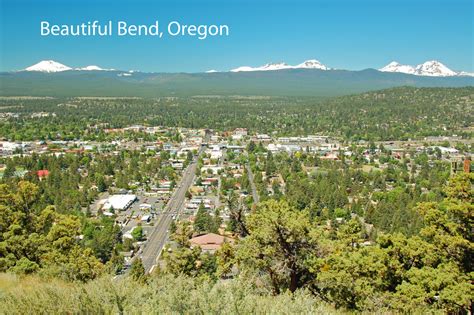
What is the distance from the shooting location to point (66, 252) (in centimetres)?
875

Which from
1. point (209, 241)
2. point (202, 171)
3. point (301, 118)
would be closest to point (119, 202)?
point (209, 241)

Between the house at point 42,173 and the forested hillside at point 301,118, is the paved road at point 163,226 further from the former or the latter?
the forested hillside at point 301,118

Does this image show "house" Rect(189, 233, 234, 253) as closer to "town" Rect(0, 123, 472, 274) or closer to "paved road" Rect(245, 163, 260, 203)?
"town" Rect(0, 123, 472, 274)

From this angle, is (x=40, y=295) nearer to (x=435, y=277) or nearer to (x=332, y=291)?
(x=332, y=291)

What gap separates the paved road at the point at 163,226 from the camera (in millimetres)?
16834

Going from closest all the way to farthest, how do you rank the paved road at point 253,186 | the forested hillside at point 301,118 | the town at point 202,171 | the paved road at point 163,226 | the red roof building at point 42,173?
the paved road at point 163,226 < the town at point 202,171 < the paved road at point 253,186 < the red roof building at point 42,173 < the forested hillside at point 301,118

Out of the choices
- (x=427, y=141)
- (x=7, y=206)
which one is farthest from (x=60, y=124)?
(x=7, y=206)

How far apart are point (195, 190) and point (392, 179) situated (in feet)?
43.7

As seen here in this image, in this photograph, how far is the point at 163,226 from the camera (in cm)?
2120

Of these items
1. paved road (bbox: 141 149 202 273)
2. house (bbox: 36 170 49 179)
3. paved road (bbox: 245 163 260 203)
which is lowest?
paved road (bbox: 141 149 202 273)

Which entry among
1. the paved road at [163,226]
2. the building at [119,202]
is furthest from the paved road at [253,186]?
the building at [119,202]

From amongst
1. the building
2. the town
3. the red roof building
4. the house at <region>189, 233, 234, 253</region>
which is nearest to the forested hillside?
the town

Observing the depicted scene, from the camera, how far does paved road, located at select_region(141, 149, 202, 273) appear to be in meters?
16.8

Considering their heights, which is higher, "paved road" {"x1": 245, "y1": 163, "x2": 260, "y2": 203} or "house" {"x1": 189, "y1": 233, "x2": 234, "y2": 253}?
"house" {"x1": 189, "y1": 233, "x2": 234, "y2": 253}
